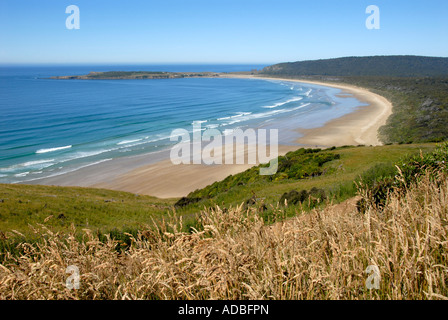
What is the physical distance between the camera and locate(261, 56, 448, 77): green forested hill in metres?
151

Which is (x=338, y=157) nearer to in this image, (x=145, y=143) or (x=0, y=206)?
(x=0, y=206)

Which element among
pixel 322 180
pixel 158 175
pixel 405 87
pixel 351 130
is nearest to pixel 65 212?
pixel 322 180

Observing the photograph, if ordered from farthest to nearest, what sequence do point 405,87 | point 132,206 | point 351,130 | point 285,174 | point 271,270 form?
point 405,87 → point 351,130 → point 285,174 → point 132,206 → point 271,270

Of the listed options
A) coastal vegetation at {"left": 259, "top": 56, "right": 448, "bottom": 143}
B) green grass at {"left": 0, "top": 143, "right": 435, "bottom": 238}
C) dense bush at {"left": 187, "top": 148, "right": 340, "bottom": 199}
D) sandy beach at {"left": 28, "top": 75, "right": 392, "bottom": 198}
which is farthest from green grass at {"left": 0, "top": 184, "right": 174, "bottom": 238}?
coastal vegetation at {"left": 259, "top": 56, "right": 448, "bottom": 143}

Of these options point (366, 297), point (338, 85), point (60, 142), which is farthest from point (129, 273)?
point (338, 85)

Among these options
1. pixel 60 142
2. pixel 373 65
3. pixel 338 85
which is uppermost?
pixel 373 65

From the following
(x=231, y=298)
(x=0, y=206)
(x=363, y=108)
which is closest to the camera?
(x=231, y=298)

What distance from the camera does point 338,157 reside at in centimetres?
2077

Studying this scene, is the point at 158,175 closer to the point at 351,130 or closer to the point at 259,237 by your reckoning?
the point at 259,237

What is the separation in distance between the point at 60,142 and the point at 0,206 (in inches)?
1080

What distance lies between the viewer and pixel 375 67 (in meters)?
165

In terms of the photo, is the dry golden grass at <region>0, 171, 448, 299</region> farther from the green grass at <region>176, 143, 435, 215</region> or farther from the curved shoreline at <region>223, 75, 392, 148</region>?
the curved shoreline at <region>223, 75, 392, 148</region>

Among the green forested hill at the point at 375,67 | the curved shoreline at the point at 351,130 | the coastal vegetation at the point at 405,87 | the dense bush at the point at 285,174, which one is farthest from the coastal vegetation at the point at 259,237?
the green forested hill at the point at 375,67
